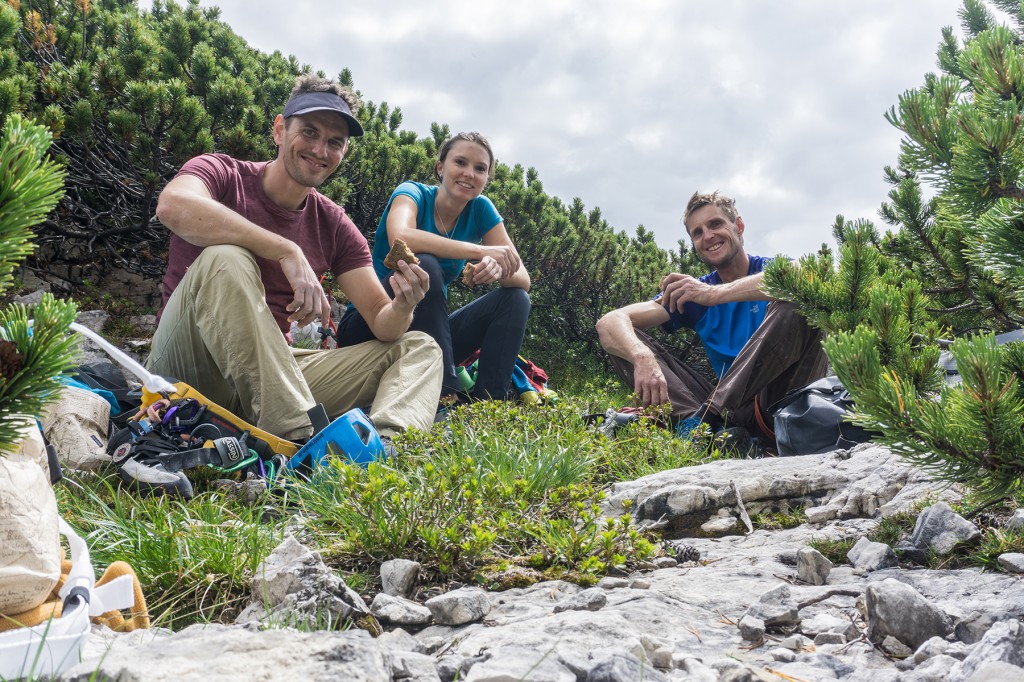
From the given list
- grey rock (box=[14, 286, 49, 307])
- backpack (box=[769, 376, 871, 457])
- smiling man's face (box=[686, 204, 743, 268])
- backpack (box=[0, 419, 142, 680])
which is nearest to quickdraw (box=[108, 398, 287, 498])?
backpack (box=[0, 419, 142, 680])

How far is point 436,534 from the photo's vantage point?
7.00 feet

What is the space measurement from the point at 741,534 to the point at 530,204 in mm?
6829

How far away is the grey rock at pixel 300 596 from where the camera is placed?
1.66m

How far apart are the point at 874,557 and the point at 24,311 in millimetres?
2128

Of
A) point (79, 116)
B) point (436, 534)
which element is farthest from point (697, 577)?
point (79, 116)

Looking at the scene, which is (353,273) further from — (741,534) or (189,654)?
(189,654)

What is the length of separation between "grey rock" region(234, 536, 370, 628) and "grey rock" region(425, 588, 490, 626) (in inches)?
6.8

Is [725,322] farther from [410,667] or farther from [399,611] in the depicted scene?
[410,667]

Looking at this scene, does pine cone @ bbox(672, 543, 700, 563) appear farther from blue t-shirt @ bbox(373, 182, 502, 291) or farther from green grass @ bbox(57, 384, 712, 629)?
blue t-shirt @ bbox(373, 182, 502, 291)

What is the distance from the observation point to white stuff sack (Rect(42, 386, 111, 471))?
283 centimetres

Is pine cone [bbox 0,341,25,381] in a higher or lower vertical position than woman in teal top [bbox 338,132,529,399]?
lower

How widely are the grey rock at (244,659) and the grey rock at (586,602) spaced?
65cm

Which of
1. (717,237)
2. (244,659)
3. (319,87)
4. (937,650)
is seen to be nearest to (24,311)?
(244,659)

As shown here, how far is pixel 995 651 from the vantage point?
1.36m
